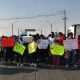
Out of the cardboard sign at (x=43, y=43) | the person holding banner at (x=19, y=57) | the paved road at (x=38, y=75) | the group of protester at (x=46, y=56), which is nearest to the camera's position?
the paved road at (x=38, y=75)

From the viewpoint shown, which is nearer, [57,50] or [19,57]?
[57,50]

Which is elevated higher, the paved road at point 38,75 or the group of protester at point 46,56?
the group of protester at point 46,56

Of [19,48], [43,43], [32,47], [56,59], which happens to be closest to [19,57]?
[19,48]

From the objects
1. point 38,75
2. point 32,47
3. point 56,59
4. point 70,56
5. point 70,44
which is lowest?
point 38,75

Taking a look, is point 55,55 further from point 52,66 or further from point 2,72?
point 2,72

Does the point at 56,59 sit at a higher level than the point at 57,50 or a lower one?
lower

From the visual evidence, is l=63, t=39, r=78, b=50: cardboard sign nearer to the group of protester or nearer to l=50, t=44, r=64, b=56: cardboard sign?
the group of protester

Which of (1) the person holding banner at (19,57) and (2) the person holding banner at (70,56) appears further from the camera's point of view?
(1) the person holding banner at (19,57)

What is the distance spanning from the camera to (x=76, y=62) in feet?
60.8

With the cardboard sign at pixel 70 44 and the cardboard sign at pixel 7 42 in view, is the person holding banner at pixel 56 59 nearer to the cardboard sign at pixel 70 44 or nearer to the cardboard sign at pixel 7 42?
the cardboard sign at pixel 70 44

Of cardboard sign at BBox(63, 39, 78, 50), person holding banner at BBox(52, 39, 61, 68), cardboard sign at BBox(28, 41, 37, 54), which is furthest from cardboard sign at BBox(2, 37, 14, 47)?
cardboard sign at BBox(63, 39, 78, 50)

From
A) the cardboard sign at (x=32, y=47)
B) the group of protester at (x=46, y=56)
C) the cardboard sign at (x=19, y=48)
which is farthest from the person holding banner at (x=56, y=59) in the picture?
the cardboard sign at (x=19, y=48)

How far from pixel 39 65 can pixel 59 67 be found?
1.35 m

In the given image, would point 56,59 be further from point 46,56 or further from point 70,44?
point 70,44
